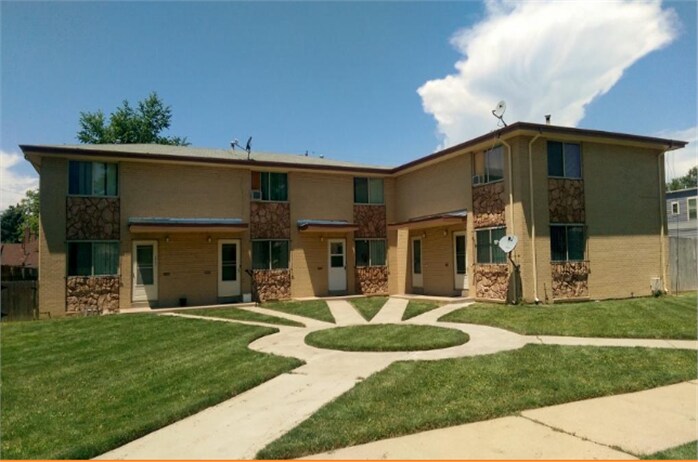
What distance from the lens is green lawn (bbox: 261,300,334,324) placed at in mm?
13944

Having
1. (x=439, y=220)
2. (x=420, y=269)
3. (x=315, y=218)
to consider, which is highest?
(x=315, y=218)

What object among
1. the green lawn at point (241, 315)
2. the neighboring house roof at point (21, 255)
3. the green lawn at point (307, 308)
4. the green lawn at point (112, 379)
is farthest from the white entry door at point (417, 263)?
the neighboring house roof at point (21, 255)

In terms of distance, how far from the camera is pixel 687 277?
17953mm

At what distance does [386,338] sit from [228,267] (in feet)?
33.3

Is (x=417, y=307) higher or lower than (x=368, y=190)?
lower

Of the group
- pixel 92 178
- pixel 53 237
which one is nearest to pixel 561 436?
pixel 53 237

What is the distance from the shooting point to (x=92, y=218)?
16.3 meters

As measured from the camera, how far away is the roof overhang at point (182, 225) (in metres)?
16.1

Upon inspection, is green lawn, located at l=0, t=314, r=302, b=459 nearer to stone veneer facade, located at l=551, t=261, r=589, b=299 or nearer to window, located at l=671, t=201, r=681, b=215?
stone veneer facade, located at l=551, t=261, r=589, b=299

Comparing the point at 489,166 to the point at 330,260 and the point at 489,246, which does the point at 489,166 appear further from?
the point at 330,260

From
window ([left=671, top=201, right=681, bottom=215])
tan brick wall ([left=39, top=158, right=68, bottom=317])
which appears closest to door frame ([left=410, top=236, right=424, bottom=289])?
tan brick wall ([left=39, top=158, right=68, bottom=317])

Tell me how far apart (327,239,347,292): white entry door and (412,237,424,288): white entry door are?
3037 millimetres

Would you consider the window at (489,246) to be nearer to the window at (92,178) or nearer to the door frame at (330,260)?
the door frame at (330,260)

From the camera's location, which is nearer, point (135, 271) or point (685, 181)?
point (135, 271)
